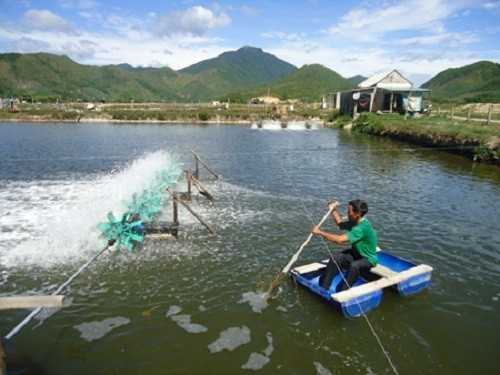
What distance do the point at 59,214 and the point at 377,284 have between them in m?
13.0

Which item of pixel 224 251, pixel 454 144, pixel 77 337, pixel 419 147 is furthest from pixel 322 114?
pixel 77 337

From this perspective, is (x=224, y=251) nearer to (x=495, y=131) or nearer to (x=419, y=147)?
(x=495, y=131)

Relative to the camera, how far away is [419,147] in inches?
1391

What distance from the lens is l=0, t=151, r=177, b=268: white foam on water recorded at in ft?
36.7

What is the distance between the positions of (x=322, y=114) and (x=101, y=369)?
244ft

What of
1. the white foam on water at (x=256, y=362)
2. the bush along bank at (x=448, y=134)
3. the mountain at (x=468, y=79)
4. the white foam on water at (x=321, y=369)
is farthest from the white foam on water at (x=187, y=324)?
the mountain at (x=468, y=79)

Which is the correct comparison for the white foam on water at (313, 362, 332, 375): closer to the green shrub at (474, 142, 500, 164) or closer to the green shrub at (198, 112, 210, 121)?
the green shrub at (474, 142, 500, 164)

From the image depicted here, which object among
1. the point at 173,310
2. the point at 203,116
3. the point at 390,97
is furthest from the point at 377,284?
the point at 203,116

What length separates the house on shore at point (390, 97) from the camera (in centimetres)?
5366

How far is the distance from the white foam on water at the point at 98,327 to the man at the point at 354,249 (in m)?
4.70

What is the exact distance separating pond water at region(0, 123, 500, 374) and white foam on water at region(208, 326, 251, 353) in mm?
33

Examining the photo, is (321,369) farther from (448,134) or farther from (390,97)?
(390,97)

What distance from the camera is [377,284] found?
8.07 m

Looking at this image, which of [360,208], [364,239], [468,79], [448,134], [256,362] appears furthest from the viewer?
[468,79]
